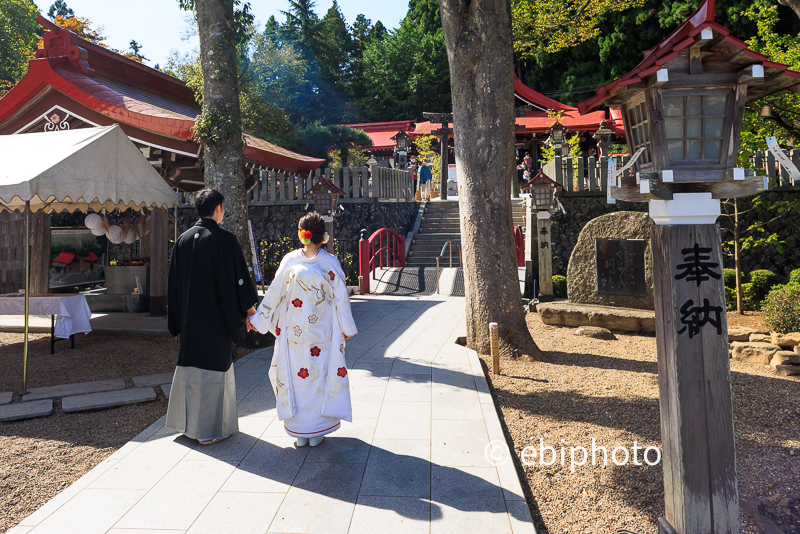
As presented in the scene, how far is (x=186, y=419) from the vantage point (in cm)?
399

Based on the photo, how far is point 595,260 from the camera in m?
8.95

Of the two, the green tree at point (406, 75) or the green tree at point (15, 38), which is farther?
the green tree at point (406, 75)

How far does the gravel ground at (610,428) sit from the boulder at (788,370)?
10 cm

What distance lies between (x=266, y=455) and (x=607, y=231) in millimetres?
6880

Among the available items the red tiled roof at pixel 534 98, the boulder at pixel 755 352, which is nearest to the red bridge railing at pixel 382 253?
the boulder at pixel 755 352

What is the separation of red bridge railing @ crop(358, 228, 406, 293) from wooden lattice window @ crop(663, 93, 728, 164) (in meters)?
9.43

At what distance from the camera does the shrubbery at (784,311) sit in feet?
25.3

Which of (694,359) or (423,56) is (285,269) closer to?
(694,359)

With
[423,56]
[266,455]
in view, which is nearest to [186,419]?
[266,455]

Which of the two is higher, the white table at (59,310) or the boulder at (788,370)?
the white table at (59,310)

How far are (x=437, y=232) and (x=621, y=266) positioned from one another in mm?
7558

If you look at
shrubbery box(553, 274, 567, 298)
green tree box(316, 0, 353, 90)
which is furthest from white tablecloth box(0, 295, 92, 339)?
green tree box(316, 0, 353, 90)

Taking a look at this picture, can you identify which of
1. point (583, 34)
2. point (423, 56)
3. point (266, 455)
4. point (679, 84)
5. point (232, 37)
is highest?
point (423, 56)

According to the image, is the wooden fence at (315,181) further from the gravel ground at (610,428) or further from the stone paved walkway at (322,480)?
the stone paved walkway at (322,480)
